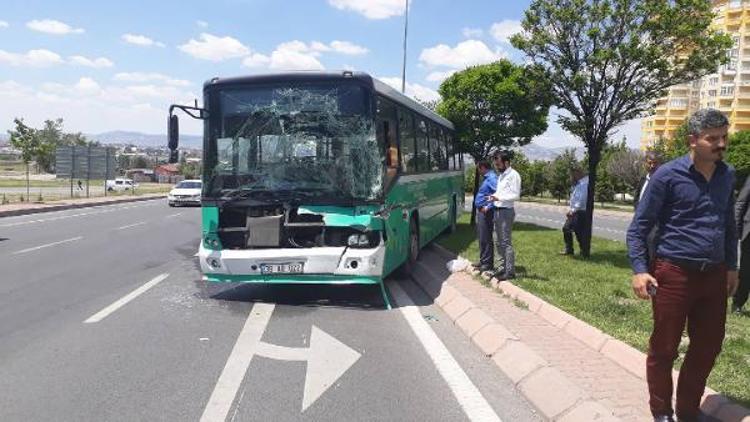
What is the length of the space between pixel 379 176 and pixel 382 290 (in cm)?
187

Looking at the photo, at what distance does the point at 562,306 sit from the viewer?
7.50 m

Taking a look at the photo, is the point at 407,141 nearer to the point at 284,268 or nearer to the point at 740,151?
the point at 284,268

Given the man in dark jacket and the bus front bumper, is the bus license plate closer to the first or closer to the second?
the bus front bumper

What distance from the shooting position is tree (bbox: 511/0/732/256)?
1105cm

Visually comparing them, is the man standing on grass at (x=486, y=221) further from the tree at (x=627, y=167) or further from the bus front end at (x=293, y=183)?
the tree at (x=627, y=167)

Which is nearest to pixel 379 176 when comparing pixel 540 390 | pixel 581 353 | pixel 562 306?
pixel 562 306

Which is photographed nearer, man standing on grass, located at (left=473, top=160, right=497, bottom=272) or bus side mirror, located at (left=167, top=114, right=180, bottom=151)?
bus side mirror, located at (left=167, top=114, right=180, bottom=151)

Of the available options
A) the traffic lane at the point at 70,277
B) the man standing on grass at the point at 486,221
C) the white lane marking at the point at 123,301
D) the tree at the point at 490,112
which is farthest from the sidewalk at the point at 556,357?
the tree at the point at 490,112

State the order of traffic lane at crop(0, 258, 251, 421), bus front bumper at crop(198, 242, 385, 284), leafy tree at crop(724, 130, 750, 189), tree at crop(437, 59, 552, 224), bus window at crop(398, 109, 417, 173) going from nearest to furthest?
traffic lane at crop(0, 258, 251, 421) → bus front bumper at crop(198, 242, 385, 284) → bus window at crop(398, 109, 417, 173) → tree at crop(437, 59, 552, 224) → leafy tree at crop(724, 130, 750, 189)

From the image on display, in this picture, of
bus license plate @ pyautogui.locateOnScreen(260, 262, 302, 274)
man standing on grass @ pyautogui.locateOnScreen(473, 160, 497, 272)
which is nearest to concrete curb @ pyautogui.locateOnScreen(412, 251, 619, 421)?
man standing on grass @ pyautogui.locateOnScreen(473, 160, 497, 272)

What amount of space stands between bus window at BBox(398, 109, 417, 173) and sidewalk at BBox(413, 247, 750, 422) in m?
2.47

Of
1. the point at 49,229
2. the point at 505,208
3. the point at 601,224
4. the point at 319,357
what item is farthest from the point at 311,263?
the point at 601,224

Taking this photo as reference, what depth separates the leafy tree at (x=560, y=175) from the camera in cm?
5497

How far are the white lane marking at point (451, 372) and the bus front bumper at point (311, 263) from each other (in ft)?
2.30
